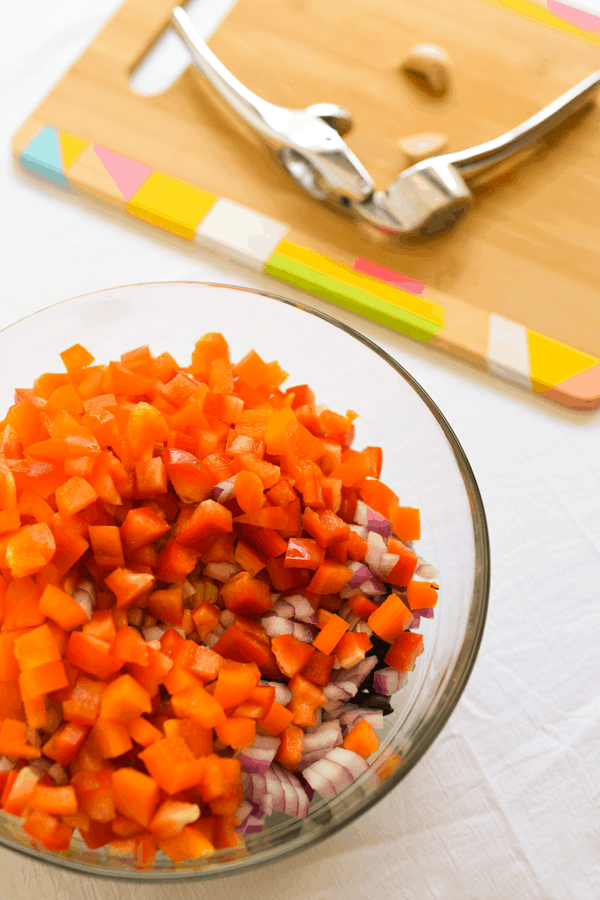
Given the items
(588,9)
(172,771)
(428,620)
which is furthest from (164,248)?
(588,9)

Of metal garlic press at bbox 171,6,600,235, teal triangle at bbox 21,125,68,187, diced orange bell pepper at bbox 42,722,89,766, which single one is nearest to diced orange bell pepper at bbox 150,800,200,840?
diced orange bell pepper at bbox 42,722,89,766

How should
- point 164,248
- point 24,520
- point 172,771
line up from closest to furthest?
point 172,771, point 24,520, point 164,248

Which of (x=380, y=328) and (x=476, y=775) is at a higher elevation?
(x=380, y=328)

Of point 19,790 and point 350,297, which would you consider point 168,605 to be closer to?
point 19,790

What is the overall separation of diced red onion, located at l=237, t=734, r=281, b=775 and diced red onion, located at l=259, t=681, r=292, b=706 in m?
0.04

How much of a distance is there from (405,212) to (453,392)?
32 cm

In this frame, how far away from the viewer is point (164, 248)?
1302 millimetres

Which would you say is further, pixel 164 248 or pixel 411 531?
pixel 164 248

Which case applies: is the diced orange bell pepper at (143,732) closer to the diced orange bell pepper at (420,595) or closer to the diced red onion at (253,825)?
the diced red onion at (253,825)

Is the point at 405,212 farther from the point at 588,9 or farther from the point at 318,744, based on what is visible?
the point at 318,744

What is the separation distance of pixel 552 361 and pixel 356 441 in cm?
40

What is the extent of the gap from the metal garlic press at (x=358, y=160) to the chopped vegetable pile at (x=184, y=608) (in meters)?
0.50

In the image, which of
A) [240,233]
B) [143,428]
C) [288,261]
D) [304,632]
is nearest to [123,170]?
[240,233]

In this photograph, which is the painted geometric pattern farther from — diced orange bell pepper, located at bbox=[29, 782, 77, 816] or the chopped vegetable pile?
diced orange bell pepper, located at bbox=[29, 782, 77, 816]
